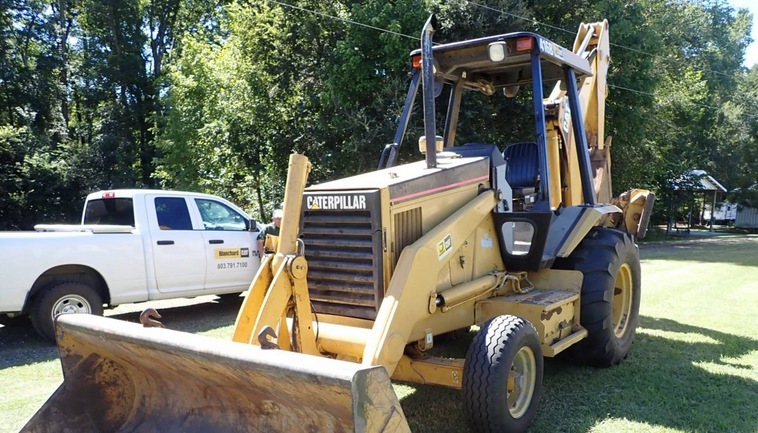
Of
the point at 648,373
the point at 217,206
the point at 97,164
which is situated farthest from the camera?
Result: the point at 97,164

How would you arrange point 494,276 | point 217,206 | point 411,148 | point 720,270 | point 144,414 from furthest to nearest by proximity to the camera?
point 411,148, point 720,270, point 217,206, point 494,276, point 144,414

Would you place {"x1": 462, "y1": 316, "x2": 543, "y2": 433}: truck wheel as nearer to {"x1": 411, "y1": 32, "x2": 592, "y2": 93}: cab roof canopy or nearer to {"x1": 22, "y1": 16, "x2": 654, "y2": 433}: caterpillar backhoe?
{"x1": 22, "y1": 16, "x2": 654, "y2": 433}: caterpillar backhoe

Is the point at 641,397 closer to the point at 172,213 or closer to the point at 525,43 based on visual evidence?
the point at 525,43

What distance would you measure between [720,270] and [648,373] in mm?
9906

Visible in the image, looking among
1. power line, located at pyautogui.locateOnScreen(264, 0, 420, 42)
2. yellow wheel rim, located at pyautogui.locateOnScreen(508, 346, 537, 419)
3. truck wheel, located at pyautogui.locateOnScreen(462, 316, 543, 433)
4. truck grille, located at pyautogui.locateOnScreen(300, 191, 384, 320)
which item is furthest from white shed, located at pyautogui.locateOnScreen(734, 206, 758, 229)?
truck grille, located at pyautogui.locateOnScreen(300, 191, 384, 320)

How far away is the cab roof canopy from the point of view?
5004 mm

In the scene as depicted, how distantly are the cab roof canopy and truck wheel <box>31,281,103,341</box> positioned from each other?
511cm

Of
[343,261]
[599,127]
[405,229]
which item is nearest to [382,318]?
[343,261]

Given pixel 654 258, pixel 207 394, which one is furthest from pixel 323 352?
pixel 654 258

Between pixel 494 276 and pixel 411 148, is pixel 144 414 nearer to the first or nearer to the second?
pixel 494 276

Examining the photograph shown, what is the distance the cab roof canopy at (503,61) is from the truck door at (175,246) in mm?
4500

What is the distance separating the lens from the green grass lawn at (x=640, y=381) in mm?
4359

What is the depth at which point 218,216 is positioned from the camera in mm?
9016

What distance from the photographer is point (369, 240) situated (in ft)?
12.9
